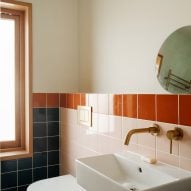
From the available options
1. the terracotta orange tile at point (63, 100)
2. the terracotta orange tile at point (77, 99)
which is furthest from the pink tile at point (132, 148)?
the terracotta orange tile at point (63, 100)

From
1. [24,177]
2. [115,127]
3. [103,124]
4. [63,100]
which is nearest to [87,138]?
[103,124]

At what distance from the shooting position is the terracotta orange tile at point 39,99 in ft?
6.98

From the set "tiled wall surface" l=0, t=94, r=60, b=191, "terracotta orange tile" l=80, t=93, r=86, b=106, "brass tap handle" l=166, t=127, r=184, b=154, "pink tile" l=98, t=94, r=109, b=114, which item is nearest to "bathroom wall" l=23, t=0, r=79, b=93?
"tiled wall surface" l=0, t=94, r=60, b=191

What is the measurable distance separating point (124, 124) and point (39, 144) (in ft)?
3.34

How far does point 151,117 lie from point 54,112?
1177 millimetres

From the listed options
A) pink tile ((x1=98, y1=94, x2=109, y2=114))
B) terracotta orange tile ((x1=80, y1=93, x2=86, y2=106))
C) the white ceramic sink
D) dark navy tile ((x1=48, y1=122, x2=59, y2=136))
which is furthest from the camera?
dark navy tile ((x1=48, y1=122, x2=59, y2=136))

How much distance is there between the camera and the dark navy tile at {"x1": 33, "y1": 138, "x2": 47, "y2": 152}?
84.7 inches

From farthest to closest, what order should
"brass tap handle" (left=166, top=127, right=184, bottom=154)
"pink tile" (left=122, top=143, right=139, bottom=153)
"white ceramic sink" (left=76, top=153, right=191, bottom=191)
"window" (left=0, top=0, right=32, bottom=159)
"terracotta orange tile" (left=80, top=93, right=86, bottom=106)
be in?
1. "window" (left=0, top=0, right=32, bottom=159)
2. "terracotta orange tile" (left=80, top=93, right=86, bottom=106)
3. "pink tile" (left=122, top=143, right=139, bottom=153)
4. "brass tap handle" (left=166, top=127, right=184, bottom=154)
5. "white ceramic sink" (left=76, top=153, right=191, bottom=191)

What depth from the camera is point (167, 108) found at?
3.78ft

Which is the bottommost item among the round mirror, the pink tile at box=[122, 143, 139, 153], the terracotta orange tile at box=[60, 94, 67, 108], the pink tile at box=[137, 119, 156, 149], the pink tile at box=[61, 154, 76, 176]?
the pink tile at box=[61, 154, 76, 176]

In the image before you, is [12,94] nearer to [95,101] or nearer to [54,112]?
[54,112]

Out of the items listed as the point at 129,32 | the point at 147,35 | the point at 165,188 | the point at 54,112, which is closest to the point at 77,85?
the point at 54,112

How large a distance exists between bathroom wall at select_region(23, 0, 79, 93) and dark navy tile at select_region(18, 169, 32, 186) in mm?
709

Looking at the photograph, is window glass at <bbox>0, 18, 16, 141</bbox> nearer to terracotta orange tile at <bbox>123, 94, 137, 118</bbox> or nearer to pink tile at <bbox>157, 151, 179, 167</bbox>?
terracotta orange tile at <bbox>123, 94, 137, 118</bbox>
